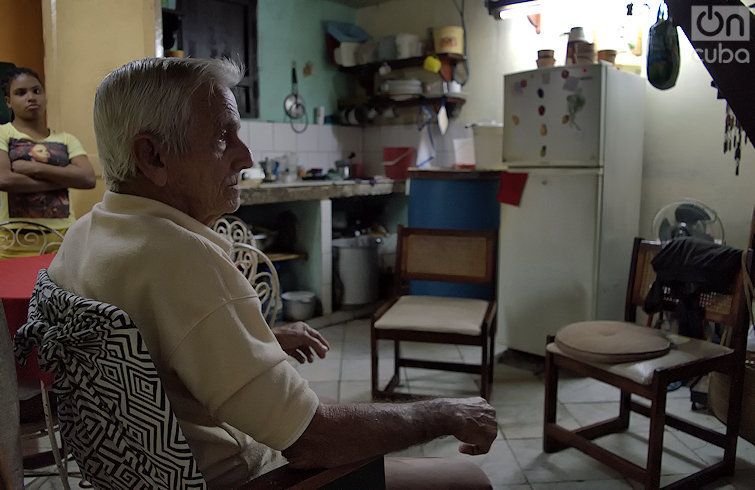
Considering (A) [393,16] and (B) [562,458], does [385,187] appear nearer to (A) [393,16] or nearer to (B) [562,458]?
(A) [393,16]

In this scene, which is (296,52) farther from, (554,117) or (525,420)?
(525,420)

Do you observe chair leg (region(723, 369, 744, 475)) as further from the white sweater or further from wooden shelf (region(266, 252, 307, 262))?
wooden shelf (region(266, 252, 307, 262))

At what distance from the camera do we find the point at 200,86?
962 mm

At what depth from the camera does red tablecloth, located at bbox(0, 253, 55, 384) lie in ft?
5.53

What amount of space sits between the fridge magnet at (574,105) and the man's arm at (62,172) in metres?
2.43

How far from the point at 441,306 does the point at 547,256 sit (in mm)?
800

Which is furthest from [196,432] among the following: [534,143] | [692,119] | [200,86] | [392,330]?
[692,119]

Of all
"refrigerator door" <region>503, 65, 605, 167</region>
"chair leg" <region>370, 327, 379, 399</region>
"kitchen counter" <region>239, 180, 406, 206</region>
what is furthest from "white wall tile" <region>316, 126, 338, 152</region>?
Result: "chair leg" <region>370, 327, 379, 399</region>

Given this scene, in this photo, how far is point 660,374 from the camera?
1.91 meters

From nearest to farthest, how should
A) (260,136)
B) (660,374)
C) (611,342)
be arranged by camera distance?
(660,374), (611,342), (260,136)

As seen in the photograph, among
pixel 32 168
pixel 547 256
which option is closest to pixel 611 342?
pixel 547 256

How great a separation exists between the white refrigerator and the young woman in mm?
2277

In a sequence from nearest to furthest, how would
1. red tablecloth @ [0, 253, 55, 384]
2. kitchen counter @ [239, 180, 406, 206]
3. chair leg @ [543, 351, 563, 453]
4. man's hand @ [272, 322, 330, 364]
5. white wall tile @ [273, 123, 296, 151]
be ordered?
man's hand @ [272, 322, 330, 364] < red tablecloth @ [0, 253, 55, 384] < chair leg @ [543, 351, 563, 453] < kitchen counter @ [239, 180, 406, 206] < white wall tile @ [273, 123, 296, 151]

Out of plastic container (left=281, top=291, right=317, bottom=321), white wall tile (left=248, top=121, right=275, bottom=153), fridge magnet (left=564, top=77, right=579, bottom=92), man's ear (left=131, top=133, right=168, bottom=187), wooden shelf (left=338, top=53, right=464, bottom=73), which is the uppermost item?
wooden shelf (left=338, top=53, right=464, bottom=73)
